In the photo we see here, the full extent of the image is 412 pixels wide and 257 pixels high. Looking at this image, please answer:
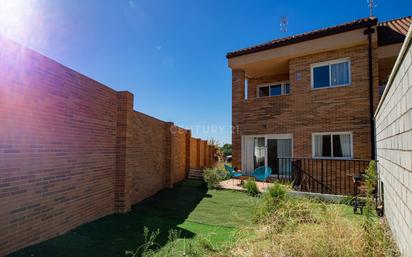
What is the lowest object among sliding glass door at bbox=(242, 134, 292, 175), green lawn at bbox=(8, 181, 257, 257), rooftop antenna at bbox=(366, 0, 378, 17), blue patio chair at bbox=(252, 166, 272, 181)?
green lawn at bbox=(8, 181, 257, 257)

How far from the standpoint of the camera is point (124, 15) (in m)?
7.39

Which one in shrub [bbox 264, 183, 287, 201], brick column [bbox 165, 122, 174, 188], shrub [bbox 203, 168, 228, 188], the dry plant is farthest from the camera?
shrub [bbox 203, 168, 228, 188]

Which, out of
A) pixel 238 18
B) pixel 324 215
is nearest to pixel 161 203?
pixel 324 215

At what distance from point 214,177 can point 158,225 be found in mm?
5386

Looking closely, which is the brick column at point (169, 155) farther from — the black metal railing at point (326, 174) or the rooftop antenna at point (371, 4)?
the rooftop antenna at point (371, 4)

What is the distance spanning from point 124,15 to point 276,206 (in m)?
7.16

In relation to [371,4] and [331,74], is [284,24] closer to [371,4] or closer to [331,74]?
[371,4]

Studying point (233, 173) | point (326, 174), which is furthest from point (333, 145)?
point (233, 173)

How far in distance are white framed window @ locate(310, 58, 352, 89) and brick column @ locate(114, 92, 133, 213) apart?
823 cm

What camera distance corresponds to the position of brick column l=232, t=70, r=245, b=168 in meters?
12.0

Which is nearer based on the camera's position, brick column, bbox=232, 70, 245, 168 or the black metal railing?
the black metal railing

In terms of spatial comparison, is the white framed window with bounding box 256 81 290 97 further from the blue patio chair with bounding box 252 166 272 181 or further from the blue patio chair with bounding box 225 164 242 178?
the blue patio chair with bounding box 225 164 242 178

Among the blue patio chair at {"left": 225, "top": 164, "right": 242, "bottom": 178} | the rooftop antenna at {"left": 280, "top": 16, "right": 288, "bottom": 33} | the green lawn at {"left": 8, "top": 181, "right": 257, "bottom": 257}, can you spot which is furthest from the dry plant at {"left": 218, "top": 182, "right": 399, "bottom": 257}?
the rooftop antenna at {"left": 280, "top": 16, "right": 288, "bottom": 33}

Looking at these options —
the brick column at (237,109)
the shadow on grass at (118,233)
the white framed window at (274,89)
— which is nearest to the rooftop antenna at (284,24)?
the white framed window at (274,89)
